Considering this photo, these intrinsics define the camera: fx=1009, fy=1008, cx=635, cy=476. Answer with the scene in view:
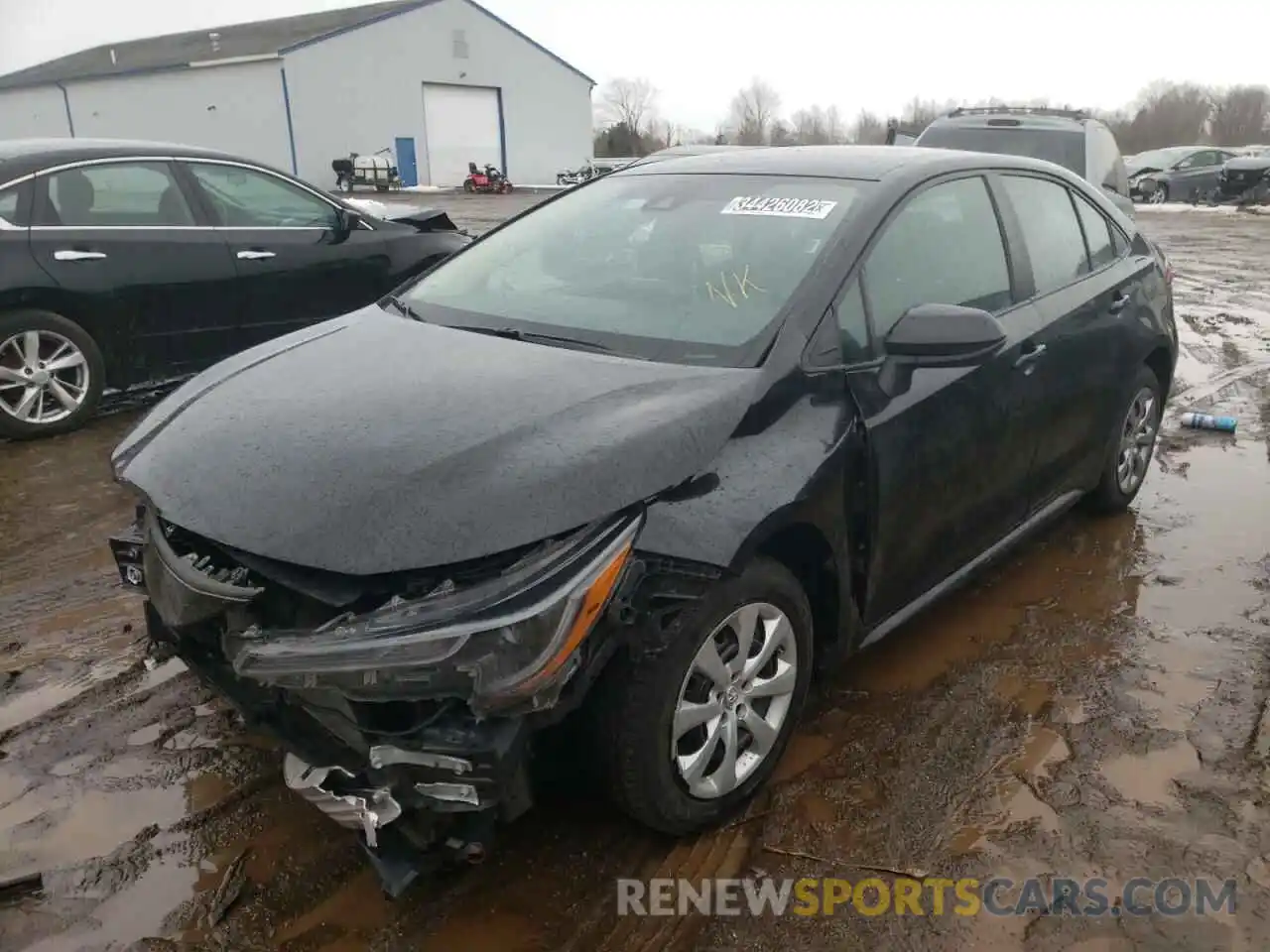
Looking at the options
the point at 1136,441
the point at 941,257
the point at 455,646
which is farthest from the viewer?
the point at 1136,441

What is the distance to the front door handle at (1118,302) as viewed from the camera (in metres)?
4.11

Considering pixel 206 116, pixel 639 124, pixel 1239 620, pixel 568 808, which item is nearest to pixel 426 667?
pixel 568 808

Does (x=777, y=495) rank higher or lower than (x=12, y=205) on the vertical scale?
lower

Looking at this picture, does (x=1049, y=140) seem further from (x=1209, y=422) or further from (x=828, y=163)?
(x=828, y=163)

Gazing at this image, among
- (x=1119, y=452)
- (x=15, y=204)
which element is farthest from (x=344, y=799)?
(x=15, y=204)

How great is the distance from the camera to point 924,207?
3.28 metres

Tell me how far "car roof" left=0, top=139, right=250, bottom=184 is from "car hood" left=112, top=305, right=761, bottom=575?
11.3 ft

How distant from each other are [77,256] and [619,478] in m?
4.64

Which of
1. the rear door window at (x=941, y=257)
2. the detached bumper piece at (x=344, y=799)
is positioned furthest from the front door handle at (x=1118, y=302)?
the detached bumper piece at (x=344, y=799)

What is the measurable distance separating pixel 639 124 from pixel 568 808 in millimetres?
90400

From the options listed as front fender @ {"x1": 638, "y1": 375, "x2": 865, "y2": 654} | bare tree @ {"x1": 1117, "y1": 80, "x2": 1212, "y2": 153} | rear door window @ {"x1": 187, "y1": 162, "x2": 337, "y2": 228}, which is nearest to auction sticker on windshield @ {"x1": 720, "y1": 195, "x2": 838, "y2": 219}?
front fender @ {"x1": 638, "y1": 375, "x2": 865, "y2": 654}

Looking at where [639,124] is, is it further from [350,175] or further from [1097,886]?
[1097,886]

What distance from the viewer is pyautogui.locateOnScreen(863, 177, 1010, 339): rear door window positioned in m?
3.03

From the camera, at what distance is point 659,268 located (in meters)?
3.16
